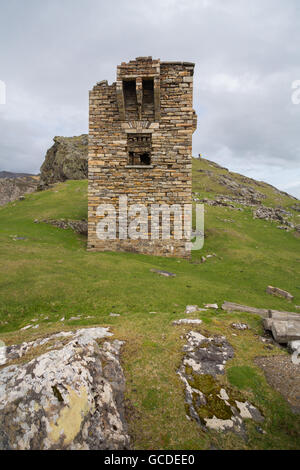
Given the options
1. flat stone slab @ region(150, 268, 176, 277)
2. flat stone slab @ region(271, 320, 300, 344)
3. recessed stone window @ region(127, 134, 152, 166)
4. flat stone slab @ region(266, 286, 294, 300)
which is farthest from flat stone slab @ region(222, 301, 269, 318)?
recessed stone window @ region(127, 134, 152, 166)

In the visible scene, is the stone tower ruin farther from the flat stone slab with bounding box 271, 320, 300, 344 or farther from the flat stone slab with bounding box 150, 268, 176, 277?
the flat stone slab with bounding box 271, 320, 300, 344

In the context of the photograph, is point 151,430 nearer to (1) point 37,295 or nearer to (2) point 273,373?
(2) point 273,373

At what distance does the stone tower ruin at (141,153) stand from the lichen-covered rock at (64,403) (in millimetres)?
11442

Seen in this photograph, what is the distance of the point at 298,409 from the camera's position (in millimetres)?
3402

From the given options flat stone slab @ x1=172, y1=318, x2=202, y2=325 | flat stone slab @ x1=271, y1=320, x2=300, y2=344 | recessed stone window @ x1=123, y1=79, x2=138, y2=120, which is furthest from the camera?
recessed stone window @ x1=123, y1=79, x2=138, y2=120

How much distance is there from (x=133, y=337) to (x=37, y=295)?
458cm

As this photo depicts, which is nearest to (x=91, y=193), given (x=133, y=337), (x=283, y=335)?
(x=133, y=337)

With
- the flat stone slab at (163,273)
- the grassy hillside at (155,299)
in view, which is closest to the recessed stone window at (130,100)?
the grassy hillside at (155,299)

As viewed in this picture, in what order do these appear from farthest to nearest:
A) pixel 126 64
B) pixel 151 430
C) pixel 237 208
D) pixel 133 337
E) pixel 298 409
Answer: pixel 237 208, pixel 126 64, pixel 133 337, pixel 298 409, pixel 151 430

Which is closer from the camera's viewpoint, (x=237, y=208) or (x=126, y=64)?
(x=126, y=64)

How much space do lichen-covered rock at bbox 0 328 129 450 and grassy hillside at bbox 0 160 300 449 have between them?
1.13 feet

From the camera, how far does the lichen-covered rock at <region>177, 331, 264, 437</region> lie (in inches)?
127

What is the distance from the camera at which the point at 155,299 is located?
834 centimetres
